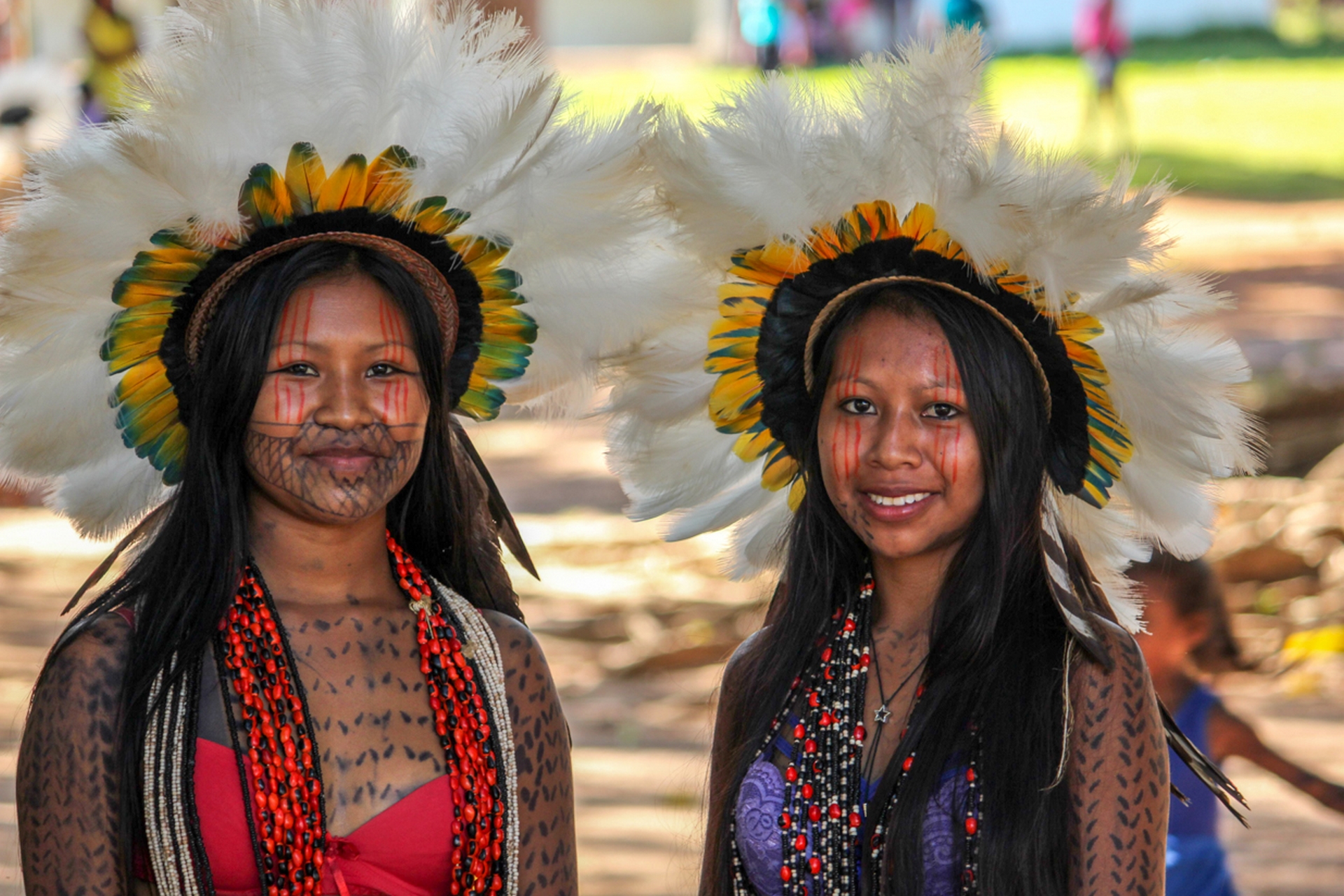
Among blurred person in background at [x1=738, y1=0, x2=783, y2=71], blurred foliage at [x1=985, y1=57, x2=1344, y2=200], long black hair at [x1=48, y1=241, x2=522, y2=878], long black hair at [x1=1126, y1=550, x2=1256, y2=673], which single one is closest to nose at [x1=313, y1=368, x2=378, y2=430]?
long black hair at [x1=48, y1=241, x2=522, y2=878]

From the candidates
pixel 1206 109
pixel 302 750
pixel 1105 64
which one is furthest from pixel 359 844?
pixel 1206 109

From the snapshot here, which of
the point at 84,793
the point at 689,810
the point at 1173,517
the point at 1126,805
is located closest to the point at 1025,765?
the point at 1126,805

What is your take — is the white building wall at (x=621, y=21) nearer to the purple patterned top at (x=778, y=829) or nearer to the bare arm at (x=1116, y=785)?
the purple patterned top at (x=778, y=829)

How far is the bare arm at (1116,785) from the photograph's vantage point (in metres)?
2.74

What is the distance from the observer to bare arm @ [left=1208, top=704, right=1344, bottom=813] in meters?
3.92

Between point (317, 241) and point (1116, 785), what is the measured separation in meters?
1.69

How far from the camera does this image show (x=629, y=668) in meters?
8.36

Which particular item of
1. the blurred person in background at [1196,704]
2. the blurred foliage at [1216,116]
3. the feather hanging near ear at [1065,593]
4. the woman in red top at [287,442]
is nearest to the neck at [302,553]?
the woman in red top at [287,442]

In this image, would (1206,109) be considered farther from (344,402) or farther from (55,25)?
(344,402)

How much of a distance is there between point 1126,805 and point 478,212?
158cm

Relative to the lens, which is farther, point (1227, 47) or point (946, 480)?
point (1227, 47)

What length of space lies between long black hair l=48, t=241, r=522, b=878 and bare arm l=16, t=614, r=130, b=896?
3 cm

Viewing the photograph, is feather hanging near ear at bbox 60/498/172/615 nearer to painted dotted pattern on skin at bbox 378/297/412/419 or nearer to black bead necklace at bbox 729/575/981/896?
painted dotted pattern on skin at bbox 378/297/412/419

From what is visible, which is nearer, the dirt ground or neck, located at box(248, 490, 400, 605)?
neck, located at box(248, 490, 400, 605)
